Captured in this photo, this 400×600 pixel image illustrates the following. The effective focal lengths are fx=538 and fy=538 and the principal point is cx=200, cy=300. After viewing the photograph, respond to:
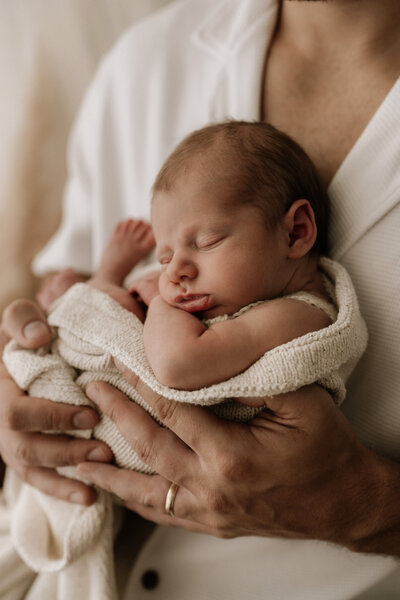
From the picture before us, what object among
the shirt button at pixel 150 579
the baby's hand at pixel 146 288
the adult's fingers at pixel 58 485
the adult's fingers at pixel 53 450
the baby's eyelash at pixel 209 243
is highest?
the baby's eyelash at pixel 209 243

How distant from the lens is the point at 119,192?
4.25 feet

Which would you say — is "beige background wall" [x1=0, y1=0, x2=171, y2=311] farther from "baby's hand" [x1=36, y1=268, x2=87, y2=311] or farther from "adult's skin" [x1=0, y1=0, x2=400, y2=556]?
"adult's skin" [x1=0, y1=0, x2=400, y2=556]

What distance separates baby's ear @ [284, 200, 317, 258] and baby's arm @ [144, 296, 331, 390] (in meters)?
0.10

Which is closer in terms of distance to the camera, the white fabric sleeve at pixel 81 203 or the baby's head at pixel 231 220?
the baby's head at pixel 231 220

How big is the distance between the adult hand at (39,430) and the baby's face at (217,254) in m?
0.26

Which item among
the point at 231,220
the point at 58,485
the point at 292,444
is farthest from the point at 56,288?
the point at 292,444

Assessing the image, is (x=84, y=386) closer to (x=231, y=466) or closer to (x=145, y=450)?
(x=145, y=450)

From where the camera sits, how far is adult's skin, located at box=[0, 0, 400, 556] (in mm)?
733

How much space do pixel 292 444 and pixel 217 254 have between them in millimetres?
279

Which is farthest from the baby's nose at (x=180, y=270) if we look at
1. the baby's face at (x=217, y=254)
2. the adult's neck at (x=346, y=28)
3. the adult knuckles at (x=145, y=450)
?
the adult's neck at (x=346, y=28)

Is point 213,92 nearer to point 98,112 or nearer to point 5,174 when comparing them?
point 98,112

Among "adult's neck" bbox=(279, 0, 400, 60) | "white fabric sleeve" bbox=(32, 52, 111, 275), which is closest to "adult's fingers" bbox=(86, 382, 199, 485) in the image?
"white fabric sleeve" bbox=(32, 52, 111, 275)

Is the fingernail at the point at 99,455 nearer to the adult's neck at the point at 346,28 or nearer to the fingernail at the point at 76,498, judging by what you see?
the fingernail at the point at 76,498

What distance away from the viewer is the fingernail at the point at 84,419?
2.78ft
